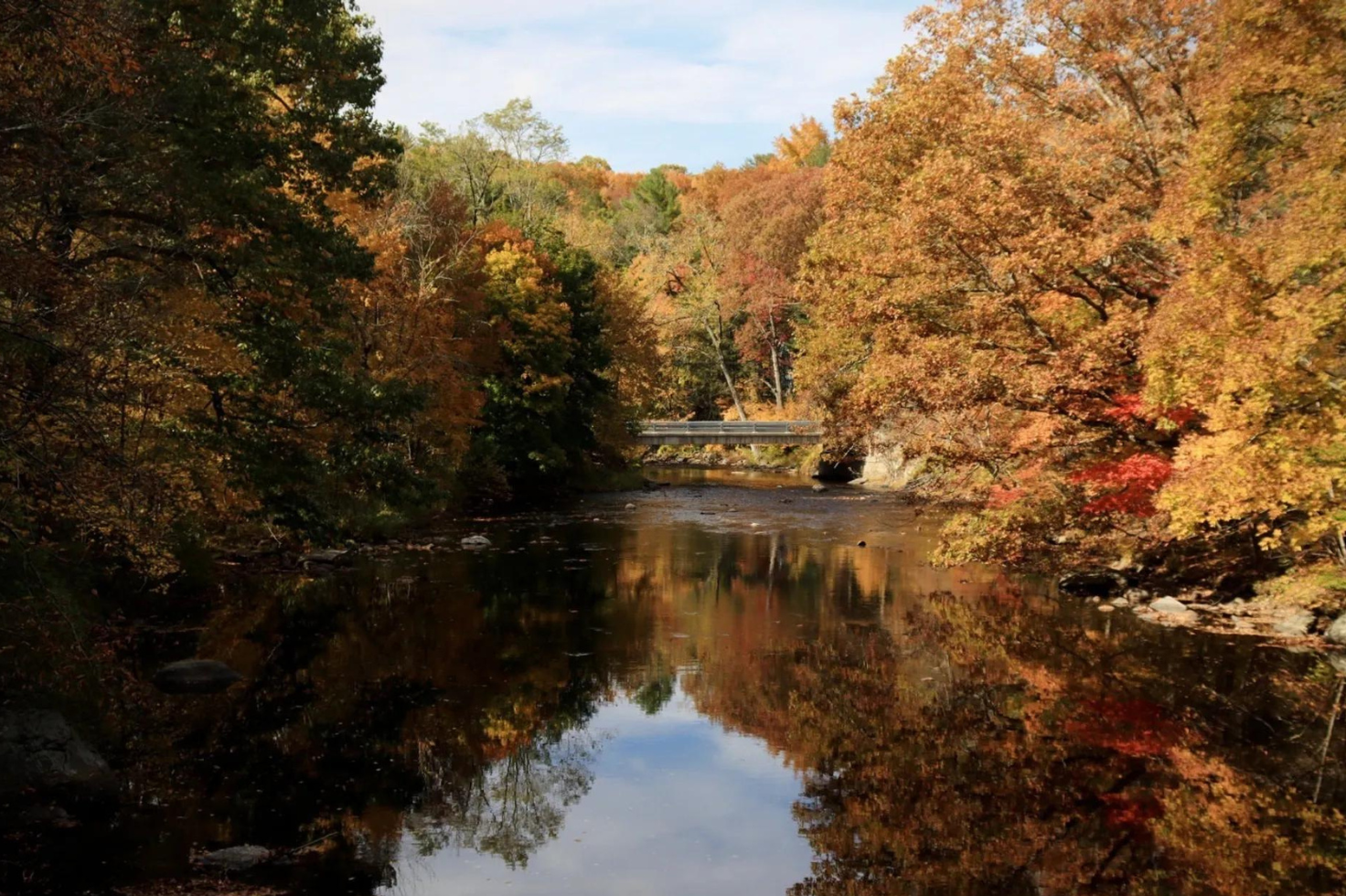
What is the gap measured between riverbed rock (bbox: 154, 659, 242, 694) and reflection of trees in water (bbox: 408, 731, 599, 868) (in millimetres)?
4914

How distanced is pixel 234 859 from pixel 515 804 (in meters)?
3.11

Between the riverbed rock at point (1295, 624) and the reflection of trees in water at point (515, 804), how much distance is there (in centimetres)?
1235

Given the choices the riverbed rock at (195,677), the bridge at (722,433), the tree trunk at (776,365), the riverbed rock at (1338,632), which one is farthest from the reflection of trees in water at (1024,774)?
the tree trunk at (776,365)

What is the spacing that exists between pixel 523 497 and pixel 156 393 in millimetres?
27755

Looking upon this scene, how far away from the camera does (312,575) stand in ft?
78.5

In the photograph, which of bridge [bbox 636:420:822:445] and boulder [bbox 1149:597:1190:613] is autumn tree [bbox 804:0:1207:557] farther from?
bridge [bbox 636:420:822:445]

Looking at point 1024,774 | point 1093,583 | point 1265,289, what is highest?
point 1265,289

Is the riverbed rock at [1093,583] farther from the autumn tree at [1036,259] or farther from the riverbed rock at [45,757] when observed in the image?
the riverbed rock at [45,757]

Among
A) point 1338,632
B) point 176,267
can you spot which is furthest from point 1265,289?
point 176,267

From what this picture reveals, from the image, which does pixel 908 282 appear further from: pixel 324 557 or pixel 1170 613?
pixel 324 557

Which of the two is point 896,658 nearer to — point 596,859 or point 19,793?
point 596,859

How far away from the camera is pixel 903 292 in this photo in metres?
21.5

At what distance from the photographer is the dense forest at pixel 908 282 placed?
10.7 metres

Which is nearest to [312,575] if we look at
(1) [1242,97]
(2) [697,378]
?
(1) [1242,97]
